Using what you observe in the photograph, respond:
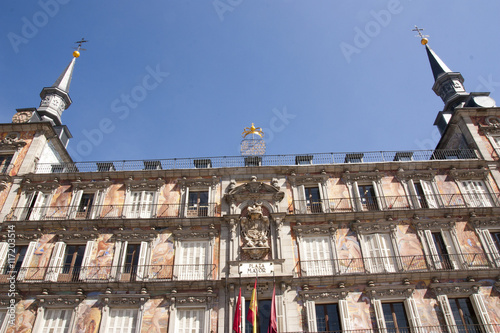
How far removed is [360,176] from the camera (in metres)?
26.2

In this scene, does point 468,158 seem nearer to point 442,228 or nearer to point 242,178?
point 442,228

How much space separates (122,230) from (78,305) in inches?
186

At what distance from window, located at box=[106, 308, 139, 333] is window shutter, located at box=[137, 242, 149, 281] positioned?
1.85 m

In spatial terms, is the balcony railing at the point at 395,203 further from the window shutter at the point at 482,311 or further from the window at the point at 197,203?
the window shutter at the point at 482,311

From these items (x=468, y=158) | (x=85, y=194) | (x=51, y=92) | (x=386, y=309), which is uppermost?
(x=51, y=92)

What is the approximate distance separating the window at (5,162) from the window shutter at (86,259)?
897cm

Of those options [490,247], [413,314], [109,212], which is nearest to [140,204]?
[109,212]

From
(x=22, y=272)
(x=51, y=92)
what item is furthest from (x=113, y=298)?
(x=51, y=92)

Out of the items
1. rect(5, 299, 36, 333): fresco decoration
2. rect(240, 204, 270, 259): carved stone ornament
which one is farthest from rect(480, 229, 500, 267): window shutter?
rect(5, 299, 36, 333): fresco decoration

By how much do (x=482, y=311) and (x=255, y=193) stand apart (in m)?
13.6

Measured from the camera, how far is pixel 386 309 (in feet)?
69.3

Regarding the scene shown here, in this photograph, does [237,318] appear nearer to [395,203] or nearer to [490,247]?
[395,203]

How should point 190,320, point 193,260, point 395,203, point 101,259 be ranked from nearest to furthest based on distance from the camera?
point 190,320
point 193,260
point 101,259
point 395,203

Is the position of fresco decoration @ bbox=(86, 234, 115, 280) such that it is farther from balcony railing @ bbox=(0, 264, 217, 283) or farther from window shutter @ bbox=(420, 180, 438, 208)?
window shutter @ bbox=(420, 180, 438, 208)
